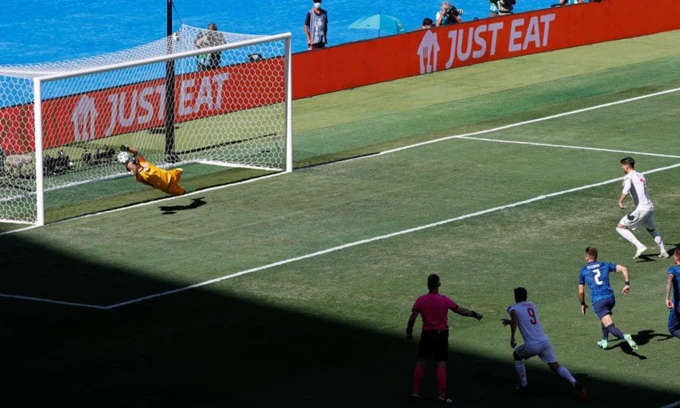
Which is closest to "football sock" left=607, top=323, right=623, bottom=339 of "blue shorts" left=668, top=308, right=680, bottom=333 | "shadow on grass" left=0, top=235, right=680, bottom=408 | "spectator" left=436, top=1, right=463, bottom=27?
"blue shorts" left=668, top=308, right=680, bottom=333

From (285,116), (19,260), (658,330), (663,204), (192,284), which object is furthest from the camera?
(285,116)

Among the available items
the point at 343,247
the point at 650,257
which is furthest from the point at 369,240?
the point at 650,257

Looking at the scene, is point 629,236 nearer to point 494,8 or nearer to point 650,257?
point 650,257

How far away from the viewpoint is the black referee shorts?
1777 centimetres

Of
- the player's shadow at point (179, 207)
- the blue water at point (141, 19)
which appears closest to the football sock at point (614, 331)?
the player's shadow at point (179, 207)

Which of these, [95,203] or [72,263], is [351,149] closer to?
[95,203]

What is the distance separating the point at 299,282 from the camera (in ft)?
77.9

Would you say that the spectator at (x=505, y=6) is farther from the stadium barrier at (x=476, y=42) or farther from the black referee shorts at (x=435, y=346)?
the black referee shorts at (x=435, y=346)

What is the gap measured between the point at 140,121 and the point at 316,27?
9981mm

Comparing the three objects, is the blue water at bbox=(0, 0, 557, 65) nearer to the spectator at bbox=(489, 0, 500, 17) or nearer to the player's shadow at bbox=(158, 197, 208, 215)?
the spectator at bbox=(489, 0, 500, 17)

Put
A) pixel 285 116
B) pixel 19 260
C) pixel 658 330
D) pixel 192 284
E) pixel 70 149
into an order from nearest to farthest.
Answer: pixel 658 330 < pixel 192 284 < pixel 19 260 < pixel 70 149 < pixel 285 116

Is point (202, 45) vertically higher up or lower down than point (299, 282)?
higher up

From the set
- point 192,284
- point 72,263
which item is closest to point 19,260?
point 72,263

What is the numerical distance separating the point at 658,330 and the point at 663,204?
26.6 feet
